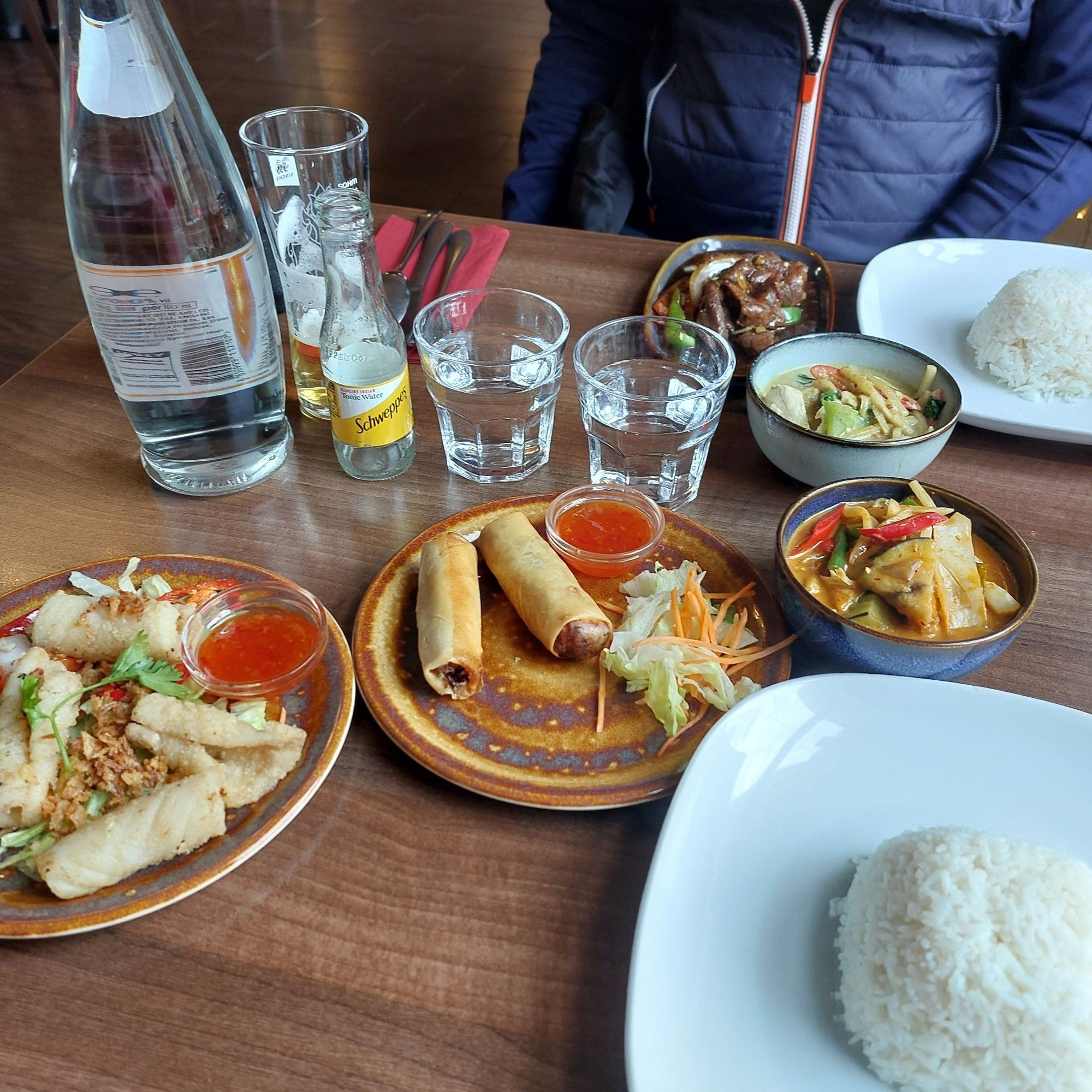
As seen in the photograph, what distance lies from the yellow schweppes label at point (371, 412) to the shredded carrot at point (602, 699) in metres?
0.44

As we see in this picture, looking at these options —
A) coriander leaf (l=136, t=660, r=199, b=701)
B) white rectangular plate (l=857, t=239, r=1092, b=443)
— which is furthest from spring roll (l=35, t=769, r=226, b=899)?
white rectangular plate (l=857, t=239, r=1092, b=443)

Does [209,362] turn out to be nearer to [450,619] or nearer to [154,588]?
[154,588]

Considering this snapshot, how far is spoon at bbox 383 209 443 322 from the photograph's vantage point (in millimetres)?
1429

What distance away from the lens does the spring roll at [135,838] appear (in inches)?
29.8

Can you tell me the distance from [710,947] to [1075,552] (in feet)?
2.51

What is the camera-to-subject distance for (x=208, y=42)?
5.31m

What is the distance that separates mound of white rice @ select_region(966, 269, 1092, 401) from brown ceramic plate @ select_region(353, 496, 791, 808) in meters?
0.61

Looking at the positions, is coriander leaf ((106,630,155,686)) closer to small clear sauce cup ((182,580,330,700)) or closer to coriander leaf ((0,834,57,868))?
small clear sauce cup ((182,580,330,700))

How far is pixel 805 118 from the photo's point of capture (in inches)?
75.4

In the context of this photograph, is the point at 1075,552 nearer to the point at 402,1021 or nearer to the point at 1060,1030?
the point at 1060,1030

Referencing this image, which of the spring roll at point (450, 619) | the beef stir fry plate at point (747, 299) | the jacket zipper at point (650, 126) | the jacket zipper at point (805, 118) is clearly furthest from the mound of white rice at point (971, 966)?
the jacket zipper at point (650, 126)

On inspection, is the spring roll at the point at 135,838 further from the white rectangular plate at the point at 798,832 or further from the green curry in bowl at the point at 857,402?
the green curry in bowl at the point at 857,402

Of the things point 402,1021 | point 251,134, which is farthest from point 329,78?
point 402,1021

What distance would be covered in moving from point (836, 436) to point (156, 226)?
2.97ft
